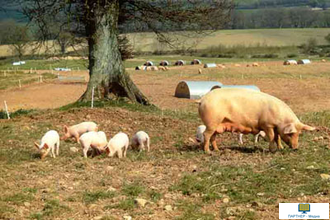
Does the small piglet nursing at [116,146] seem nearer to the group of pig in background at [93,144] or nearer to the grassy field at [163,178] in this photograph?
the group of pig in background at [93,144]

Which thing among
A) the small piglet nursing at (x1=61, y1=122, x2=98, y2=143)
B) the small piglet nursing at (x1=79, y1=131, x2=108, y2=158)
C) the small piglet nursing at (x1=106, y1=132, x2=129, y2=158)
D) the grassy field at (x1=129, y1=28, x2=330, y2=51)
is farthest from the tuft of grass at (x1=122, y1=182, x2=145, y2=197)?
the grassy field at (x1=129, y1=28, x2=330, y2=51)

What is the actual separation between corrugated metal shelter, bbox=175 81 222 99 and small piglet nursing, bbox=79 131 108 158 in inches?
688

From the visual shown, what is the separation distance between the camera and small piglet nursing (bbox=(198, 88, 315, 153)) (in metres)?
10.3

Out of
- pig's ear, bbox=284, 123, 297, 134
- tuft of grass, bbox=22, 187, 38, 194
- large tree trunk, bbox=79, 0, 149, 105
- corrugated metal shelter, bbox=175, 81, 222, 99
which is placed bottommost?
corrugated metal shelter, bbox=175, 81, 222, 99

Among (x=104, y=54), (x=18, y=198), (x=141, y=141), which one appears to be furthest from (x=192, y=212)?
(x=104, y=54)

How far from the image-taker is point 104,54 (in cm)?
1773

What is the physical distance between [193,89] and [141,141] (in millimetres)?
17281

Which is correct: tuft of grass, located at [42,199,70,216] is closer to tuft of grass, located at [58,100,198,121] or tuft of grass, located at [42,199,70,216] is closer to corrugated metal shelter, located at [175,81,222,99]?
tuft of grass, located at [58,100,198,121]

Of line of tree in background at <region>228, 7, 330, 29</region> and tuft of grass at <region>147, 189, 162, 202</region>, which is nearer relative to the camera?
tuft of grass at <region>147, 189, 162, 202</region>

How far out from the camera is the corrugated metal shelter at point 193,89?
2820cm

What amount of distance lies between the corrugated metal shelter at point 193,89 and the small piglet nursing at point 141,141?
16509mm

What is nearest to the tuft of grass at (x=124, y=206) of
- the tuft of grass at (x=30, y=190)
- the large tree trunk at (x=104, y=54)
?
the tuft of grass at (x=30, y=190)

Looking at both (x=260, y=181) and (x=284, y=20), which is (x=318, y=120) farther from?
(x=284, y=20)

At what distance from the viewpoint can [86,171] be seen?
8914mm
